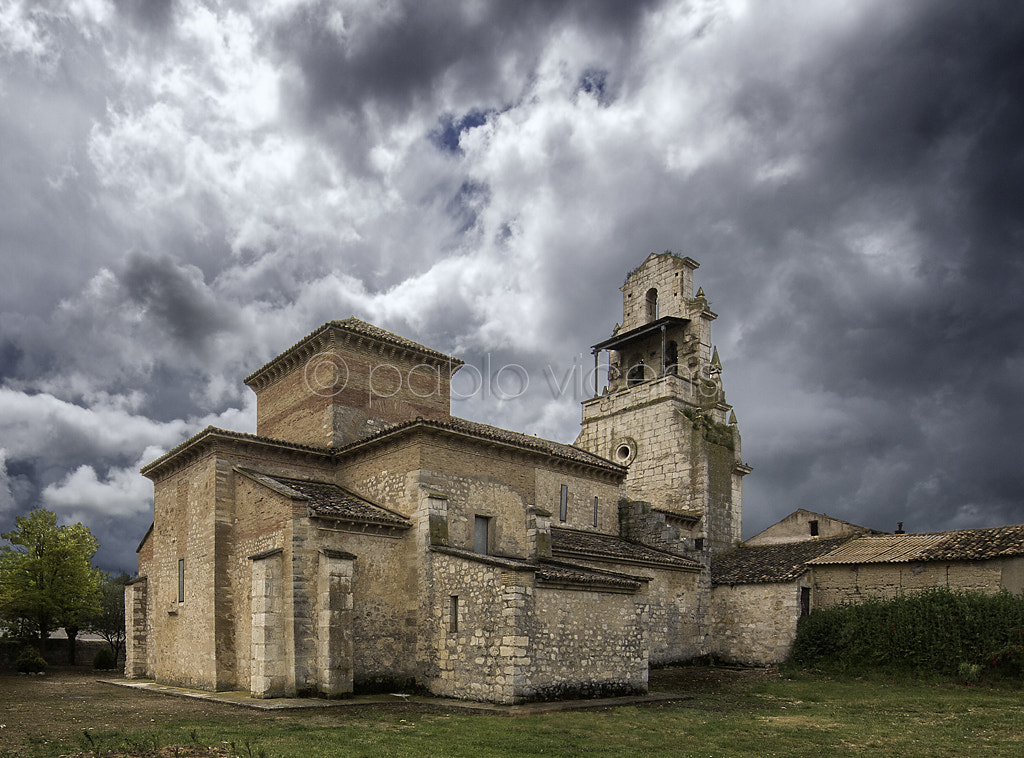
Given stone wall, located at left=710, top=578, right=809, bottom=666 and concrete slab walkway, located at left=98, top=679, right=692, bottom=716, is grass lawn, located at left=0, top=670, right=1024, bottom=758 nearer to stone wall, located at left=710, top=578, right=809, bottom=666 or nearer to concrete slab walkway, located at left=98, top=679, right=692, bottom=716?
concrete slab walkway, located at left=98, top=679, right=692, bottom=716

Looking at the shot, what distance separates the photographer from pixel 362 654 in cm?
1864

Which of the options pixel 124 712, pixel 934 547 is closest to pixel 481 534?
pixel 124 712

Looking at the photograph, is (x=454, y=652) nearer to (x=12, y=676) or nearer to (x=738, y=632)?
(x=738, y=632)

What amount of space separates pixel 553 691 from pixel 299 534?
7.37m

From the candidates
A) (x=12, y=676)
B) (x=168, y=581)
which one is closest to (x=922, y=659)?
(x=168, y=581)

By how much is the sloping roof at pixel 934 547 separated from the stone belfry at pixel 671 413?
629 cm

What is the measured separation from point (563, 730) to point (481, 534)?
8458 millimetres

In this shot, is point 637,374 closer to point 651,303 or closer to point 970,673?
point 651,303

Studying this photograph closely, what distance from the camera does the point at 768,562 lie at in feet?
99.3

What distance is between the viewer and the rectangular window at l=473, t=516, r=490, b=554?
69.4 feet

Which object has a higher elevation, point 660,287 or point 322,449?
point 660,287

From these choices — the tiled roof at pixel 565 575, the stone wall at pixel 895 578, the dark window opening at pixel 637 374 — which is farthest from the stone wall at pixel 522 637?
the dark window opening at pixel 637 374

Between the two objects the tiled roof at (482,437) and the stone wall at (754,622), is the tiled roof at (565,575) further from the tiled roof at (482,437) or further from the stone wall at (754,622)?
the stone wall at (754,622)

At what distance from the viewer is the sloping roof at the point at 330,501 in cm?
1880
